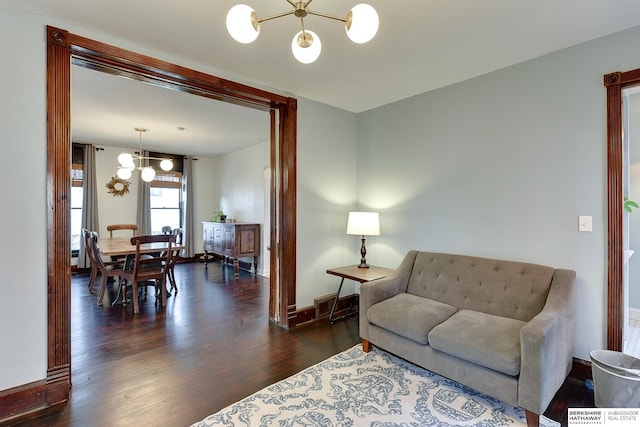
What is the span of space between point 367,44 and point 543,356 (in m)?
2.37

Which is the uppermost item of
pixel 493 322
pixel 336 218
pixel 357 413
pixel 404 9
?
pixel 404 9

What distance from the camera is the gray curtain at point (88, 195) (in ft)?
19.8

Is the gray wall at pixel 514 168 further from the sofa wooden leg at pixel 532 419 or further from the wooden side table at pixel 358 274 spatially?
the sofa wooden leg at pixel 532 419

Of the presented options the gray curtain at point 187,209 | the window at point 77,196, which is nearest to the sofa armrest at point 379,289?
the gray curtain at point 187,209

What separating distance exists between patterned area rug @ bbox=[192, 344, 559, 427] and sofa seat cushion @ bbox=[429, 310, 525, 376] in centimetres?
32

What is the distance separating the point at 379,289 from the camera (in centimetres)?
279

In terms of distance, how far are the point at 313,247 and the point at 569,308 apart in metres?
2.35

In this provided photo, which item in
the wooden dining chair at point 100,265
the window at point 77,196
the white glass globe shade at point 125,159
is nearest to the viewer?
the wooden dining chair at point 100,265

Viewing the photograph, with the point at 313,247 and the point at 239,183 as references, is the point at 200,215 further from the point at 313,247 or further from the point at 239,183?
the point at 313,247

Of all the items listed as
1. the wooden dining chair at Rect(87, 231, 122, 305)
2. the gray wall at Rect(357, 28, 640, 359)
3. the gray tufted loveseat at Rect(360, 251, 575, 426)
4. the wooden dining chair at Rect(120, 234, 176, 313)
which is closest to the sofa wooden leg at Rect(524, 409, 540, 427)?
the gray tufted loveseat at Rect(360, 251, 575, 426)

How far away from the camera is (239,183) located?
675 centimetres

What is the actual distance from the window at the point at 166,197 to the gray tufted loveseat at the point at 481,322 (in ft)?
19.8

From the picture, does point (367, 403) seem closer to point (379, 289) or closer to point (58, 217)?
point (379, 289)

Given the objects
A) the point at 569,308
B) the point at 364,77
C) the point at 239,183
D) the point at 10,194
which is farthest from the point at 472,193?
the point at 239,183
